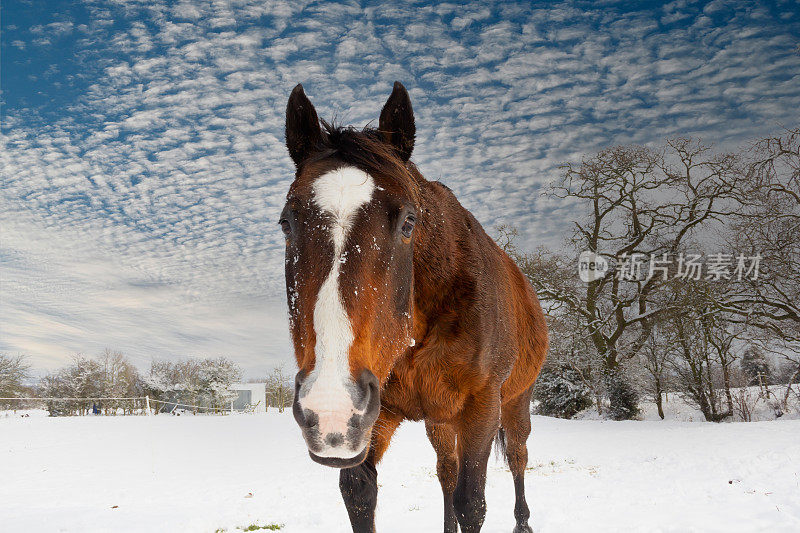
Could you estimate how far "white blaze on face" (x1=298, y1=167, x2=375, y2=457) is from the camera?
69.5 inches

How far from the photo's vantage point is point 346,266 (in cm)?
→ 206

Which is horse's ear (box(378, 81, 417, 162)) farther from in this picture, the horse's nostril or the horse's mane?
the horse's nostril

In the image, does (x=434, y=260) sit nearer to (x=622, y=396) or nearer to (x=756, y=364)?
(x=622, y=396)

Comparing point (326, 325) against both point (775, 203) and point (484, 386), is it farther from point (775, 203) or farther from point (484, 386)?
point (775, 203)

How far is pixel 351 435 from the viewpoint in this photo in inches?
69.5

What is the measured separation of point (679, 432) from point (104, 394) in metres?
42.4

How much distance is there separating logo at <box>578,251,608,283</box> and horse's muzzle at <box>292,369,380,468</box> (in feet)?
70.2

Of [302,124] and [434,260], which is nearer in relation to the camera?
[302,124]

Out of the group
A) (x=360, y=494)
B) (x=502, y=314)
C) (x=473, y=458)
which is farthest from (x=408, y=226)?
(x=360, y=494)

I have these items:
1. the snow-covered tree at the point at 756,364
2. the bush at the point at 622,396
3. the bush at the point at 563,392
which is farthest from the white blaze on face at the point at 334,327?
the bush at the point at 563,392

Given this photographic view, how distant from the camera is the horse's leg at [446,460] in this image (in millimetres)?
4633

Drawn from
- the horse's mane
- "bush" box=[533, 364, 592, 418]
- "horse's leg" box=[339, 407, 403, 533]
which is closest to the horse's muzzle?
the horse's mane

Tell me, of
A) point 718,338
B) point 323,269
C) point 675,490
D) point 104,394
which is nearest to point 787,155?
point 718,338

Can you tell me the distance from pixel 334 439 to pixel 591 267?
2180cm
